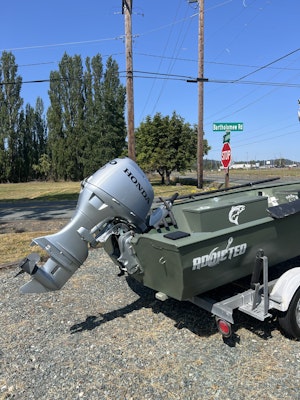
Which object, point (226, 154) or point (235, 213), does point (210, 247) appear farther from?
point (226, 154)

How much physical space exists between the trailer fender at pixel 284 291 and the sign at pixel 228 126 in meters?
8.00

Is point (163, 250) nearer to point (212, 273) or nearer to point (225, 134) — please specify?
point (212, 273)

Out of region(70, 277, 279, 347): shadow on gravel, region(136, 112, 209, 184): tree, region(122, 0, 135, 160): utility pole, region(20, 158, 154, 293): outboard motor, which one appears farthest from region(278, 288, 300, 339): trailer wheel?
region(136, 112, 209, 184): tree

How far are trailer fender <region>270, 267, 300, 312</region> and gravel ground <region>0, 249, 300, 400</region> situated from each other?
39 cm

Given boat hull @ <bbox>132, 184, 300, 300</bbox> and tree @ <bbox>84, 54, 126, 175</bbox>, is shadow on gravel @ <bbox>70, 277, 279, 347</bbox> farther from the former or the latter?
tree @ <bbox>84, 54, 126, 175</bbox>

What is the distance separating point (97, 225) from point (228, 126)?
8171 millimetres

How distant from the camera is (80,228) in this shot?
141 inches

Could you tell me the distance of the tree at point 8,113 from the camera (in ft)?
151

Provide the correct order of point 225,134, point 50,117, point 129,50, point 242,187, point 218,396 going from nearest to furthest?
point 218,396 < point 242,187 < point 225,134 < point 129,50 < point 50,117

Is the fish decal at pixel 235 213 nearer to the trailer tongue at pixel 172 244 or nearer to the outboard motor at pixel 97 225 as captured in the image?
the trailer tongue at pixel 172 244

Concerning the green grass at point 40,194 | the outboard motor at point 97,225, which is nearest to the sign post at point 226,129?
the outboard motor at point 97,225

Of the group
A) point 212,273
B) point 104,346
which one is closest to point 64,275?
point 104,346

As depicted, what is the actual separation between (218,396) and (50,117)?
4932 cm

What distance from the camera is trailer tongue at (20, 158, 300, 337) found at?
3127 mm
